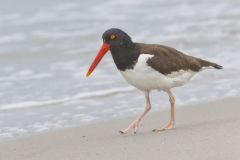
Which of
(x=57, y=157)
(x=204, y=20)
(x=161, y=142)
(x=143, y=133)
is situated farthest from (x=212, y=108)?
(x=204, y=20)

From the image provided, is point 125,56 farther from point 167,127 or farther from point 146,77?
point 167,127

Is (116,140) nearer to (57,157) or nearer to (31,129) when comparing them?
(57,157)

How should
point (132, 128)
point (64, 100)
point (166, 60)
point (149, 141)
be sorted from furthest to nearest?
point (64, 100) → point (132, 128) → point (166, 60) → point (149, 141)

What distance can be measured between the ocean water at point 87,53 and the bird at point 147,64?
135cm

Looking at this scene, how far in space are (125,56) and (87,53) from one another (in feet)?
18.9

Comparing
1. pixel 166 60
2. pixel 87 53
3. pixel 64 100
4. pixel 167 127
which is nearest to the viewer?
pixel 166 60

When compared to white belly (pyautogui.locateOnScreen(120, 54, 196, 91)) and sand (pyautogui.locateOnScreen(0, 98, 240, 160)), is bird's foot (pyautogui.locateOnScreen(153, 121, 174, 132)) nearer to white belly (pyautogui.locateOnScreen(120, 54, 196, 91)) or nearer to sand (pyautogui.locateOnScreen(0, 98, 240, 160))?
sand (pyautogui.locateOnScreen(0, 98, 240, 160))

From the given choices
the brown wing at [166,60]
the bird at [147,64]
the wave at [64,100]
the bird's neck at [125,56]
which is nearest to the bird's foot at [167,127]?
the bird at [147,64]

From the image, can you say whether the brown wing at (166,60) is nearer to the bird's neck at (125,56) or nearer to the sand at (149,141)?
the bird's neck at (125,56)

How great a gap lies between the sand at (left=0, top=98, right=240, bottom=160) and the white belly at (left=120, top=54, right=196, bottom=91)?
0.52 metres

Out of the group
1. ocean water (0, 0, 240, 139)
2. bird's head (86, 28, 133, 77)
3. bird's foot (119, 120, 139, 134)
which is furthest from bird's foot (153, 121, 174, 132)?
ocean water (0, 0, 240, 139)

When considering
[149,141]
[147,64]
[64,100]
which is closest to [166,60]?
[147,64]

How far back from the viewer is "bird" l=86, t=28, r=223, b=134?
7348mm

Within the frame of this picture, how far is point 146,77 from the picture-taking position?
24.1 feet
